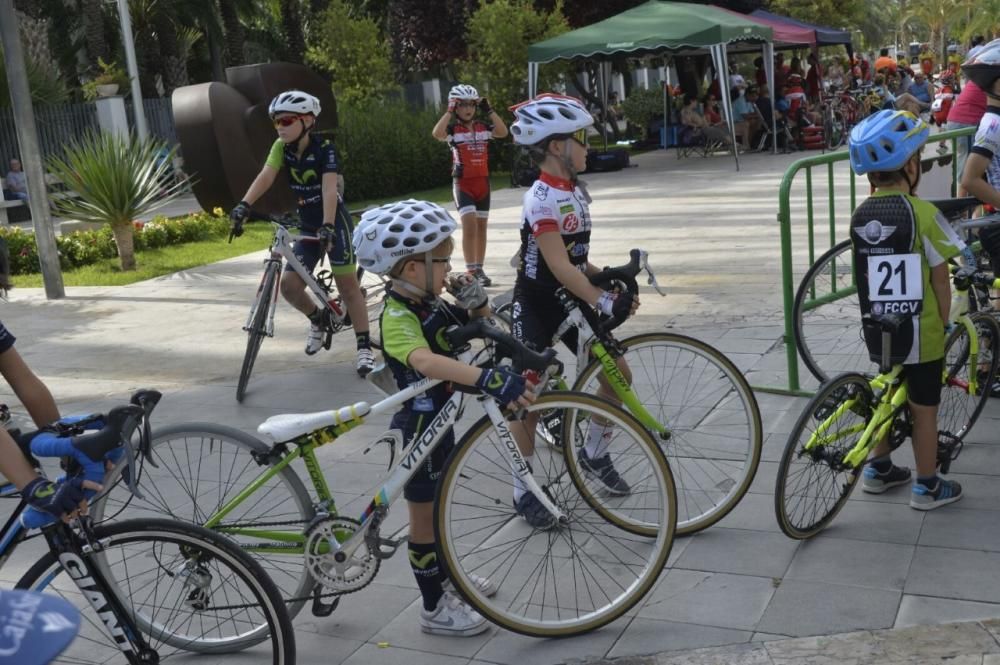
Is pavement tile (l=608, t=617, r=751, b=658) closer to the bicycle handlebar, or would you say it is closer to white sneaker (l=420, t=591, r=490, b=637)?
white sneaker (l=420, t=591, r=490, b=637)

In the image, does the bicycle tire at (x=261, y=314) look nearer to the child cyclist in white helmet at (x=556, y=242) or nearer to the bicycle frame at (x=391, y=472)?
the child cyclist in white helmet at (x=556, y=242)

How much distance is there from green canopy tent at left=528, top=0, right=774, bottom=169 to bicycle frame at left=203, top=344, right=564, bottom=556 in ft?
56.4

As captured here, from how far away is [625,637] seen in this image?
4.00 m

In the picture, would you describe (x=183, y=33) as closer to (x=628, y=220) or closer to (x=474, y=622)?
(x=628, y=220)

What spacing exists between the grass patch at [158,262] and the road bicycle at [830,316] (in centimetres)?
848

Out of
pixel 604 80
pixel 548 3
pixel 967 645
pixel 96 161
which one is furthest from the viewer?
pixel 548 3

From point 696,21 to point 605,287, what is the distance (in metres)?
17.2

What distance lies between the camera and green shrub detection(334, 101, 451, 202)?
70.8ft

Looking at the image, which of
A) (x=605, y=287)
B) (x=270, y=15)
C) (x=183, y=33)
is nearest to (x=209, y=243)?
(x=605, y=287)

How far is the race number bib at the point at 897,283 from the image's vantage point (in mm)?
4582

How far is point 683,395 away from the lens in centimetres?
510

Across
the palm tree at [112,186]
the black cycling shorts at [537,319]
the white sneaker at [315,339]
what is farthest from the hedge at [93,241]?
the black cycling shorts at [537,319]

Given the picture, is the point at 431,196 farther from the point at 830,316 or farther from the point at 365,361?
the point at 830,316

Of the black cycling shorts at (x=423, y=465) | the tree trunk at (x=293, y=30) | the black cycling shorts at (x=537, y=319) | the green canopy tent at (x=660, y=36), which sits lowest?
the black cycling shorts at (x=423, y=465)
